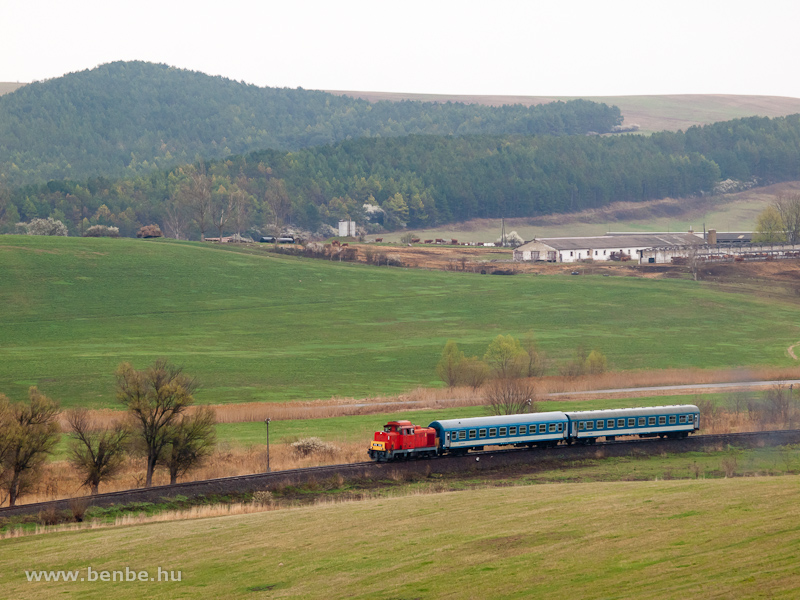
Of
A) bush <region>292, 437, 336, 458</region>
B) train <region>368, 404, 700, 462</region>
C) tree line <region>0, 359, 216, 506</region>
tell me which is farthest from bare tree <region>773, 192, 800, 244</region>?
tree line <region>0, 359, 216, 506</region>

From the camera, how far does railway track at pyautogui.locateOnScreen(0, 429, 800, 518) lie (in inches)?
1591

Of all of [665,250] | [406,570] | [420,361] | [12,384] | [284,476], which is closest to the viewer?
[406,570]

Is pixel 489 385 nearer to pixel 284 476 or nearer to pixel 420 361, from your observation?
pixel 420 361

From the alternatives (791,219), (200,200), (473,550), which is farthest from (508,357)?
(791,219)

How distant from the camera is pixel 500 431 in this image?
52688mm

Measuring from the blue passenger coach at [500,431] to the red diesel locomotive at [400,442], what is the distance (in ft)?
3.18

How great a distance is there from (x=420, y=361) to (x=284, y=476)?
48173mm

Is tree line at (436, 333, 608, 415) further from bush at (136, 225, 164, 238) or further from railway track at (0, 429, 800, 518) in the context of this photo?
bush at (136, 225, 164, 238)

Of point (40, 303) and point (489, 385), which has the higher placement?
point (40, 303)

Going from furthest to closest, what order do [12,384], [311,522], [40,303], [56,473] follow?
[40,303] → [12,384] → [56,473] → [311,522]

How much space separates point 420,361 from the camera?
91875mm

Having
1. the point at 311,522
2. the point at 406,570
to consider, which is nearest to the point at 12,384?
the point at 311,522

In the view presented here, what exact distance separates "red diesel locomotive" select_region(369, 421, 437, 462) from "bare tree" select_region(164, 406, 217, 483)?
30.6 ft

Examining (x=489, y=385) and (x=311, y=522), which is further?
(x=489, y=385)
